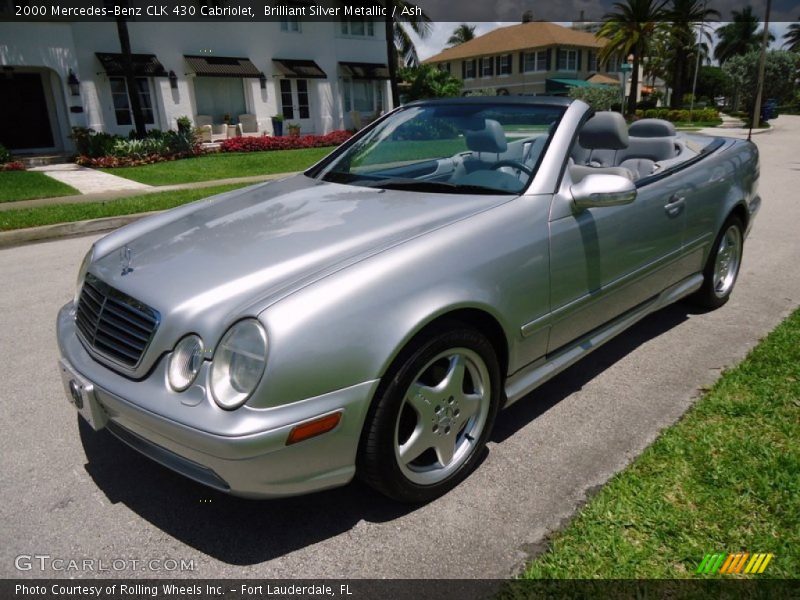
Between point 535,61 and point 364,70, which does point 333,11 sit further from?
point 535,61

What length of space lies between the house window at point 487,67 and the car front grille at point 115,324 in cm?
5700

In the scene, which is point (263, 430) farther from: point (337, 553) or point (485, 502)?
point (485, 502)

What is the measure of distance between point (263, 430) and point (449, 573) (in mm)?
834

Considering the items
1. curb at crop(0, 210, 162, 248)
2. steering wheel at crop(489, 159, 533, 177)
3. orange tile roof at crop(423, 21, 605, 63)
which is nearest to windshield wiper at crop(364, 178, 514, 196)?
steering wheel at crop(489, 159, 533, 177)

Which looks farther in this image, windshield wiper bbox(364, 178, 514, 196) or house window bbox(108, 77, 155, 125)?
house window bbox(108, 77, 155, 125)

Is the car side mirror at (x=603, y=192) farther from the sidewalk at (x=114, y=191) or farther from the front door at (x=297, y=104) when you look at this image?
the front door at (x=297, y=104)

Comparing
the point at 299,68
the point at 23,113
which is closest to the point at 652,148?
the point at 23,113

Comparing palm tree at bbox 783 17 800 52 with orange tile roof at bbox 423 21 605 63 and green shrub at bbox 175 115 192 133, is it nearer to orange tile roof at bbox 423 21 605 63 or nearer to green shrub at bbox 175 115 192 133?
orange tile roof at bbox 423 21 605 63

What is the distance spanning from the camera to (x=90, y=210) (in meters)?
9.18

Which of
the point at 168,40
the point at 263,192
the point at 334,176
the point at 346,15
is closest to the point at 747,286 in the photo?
the point at 334,176

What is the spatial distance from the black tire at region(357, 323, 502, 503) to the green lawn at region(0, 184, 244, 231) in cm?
750

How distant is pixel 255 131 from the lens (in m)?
25.0

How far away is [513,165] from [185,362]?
1.89m

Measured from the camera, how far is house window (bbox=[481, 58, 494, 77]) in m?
55.3
